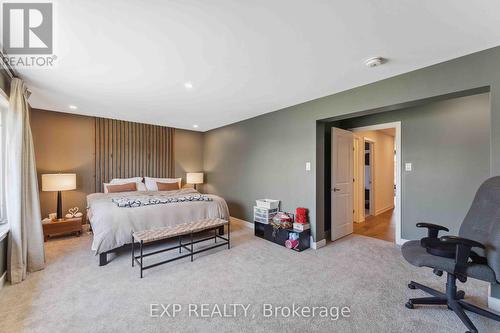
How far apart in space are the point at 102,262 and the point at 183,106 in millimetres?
2639

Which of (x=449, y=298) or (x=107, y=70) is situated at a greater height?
(x=107, y=70)

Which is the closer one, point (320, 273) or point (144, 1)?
point (144, 1)

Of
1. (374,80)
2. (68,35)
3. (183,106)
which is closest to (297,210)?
(374,80)

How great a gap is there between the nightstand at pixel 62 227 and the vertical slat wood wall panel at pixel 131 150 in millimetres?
949

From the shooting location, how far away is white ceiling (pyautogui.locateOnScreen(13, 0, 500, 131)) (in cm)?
149

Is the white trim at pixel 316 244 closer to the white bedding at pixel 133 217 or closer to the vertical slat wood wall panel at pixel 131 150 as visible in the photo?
the white bedding at pixel 133 217

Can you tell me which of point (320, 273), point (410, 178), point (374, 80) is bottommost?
point (320, 273)

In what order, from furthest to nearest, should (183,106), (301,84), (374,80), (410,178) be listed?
(183,106), (410,178), (301,84), (374,80)

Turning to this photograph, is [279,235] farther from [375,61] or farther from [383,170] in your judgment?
[383,170]

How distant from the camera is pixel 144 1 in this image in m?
1.41

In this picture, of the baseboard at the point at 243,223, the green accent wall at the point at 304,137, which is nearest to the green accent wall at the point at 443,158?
the green accent wall at the point at 304,137

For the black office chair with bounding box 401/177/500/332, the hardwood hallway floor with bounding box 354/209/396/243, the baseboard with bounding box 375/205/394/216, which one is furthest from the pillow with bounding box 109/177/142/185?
the baseboard with bounding box 375/205/394/216

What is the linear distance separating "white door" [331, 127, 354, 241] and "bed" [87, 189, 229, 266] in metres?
1.99

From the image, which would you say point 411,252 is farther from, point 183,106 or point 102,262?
point 183,106
